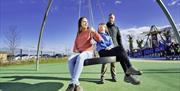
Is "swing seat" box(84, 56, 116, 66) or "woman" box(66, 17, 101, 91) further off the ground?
"woman" box(66, 17, 101, 91)

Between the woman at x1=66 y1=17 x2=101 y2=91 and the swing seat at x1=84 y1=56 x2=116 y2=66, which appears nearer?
the swing seat at x1=84 y1=56 x2=116 y2=66

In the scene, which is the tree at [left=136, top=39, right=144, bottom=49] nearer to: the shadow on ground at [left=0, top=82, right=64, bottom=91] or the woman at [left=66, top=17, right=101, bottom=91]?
the shadow on ground at [left=0, top=82, right=64, bottom=91]

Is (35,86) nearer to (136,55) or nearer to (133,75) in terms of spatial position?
(133,75)

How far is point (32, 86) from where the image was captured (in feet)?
19.9

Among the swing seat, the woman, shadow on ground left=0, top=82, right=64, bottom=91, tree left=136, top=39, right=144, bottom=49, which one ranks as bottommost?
shadow on ground left=0, top=82, right=64, bottom=91

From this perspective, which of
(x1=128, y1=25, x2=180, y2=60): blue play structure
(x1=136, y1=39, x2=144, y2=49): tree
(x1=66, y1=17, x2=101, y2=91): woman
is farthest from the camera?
(x1=136, y1=39, x2=144, y2=49): tree

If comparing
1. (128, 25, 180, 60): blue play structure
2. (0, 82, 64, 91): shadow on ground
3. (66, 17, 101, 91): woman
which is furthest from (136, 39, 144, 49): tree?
(66, 17, 101, 91): woman

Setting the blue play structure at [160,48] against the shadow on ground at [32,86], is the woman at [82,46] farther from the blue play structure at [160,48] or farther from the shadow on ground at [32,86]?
the blue play structure at [160,48]

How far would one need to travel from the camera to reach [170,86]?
571 centimetres

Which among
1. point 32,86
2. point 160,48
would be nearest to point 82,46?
point 32,86

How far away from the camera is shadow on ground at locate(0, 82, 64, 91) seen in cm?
576

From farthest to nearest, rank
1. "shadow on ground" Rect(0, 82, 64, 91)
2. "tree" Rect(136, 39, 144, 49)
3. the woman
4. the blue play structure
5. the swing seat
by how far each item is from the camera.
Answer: "tree" Rect(136, 39, 144, 49) < the blue play structure < "shadow on ground" Rect(0, 82, 64, 91) < the woman < the swing seat

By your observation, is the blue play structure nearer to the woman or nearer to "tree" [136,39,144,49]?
"tree" [136,39,144,49]

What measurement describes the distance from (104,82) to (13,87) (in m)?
2.15
